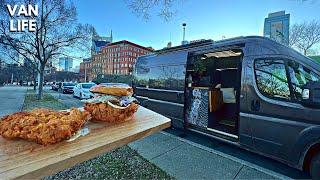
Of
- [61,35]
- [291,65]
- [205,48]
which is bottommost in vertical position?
[291,65]

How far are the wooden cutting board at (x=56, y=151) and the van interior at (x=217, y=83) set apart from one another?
14.4 feet

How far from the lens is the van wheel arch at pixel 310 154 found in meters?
3.64

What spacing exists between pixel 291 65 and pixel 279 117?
94 centimetres

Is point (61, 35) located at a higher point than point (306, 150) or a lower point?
higher

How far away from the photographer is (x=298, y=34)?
27.4m

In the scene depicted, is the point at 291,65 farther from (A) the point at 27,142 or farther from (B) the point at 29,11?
(B) the point at 29,11

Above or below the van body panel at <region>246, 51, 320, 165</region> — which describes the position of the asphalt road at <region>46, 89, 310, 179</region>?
below

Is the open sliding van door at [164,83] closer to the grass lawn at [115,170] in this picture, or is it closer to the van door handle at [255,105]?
the van door handle at [255,105]

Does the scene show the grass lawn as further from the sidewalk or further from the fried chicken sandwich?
the fried chicken sandwich

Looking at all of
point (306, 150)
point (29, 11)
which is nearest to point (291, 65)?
point (306, 150)

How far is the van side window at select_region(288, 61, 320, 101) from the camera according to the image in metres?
3.88

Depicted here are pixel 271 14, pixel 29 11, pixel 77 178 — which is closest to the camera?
pixel 77 178

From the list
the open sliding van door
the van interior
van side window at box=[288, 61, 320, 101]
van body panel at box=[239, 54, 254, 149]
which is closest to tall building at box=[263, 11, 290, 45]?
the van interior

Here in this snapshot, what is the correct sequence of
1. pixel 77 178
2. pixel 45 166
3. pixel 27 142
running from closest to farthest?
pixel 45 166, pixel 27 142, pixel 77 178
